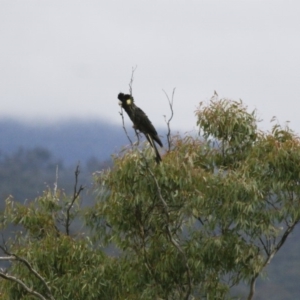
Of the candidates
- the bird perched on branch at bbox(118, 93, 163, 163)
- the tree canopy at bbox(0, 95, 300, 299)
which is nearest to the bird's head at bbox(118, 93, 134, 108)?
the bird perched on branch at bbox(118, 93, 163, 163)

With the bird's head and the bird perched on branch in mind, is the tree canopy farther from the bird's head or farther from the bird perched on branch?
the bird's head

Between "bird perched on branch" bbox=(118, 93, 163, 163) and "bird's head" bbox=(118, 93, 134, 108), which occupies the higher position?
"bird's head" bbox=(118, 93, 134, 108)

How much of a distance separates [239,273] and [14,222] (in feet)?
7.79

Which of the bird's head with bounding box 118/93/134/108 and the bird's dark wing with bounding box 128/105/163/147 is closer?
the bird's dark wing with bounding box 128/105/163/147

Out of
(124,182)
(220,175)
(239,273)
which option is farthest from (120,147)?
(239,273)

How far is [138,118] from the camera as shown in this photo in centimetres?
959

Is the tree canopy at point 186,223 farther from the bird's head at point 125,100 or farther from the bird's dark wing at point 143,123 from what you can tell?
the bird's head at point 125,100

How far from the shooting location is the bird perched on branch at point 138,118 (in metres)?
9.52

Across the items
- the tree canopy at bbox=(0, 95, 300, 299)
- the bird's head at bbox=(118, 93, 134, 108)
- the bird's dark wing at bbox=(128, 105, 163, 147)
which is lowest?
the tree canopy at bbox=(0, 95, 300, 299)

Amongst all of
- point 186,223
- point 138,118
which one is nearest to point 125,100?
point 138,118

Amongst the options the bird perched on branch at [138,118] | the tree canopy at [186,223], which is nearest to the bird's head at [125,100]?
the bird perched on branch at [138,118]

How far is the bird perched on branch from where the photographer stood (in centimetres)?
952

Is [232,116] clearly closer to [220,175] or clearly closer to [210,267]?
[220,175]

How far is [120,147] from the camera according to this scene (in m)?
9.45
